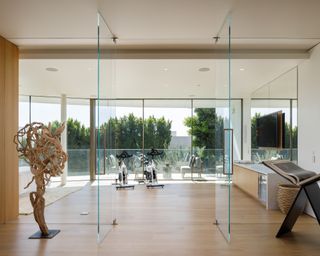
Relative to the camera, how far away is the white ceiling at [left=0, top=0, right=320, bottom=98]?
2.95 metres

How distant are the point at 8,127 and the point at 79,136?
178 inches

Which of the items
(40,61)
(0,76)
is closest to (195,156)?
(40,61)

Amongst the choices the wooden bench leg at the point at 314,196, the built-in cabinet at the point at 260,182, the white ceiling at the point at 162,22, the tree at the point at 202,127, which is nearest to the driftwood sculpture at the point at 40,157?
the white ceiling at the point at 162,22

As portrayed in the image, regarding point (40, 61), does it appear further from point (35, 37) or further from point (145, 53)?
point (145, 53)

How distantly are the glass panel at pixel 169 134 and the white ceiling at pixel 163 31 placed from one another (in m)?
3.18

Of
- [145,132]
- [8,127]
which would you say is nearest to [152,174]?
[145,132]

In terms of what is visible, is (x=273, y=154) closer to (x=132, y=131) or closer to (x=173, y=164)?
(x=173, y=164)

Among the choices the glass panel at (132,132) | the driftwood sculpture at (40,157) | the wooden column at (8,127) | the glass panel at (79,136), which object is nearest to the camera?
the driftwood sculpture at (40,157)

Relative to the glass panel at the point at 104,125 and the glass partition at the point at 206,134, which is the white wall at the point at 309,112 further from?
the glass partition at the point at 206,134

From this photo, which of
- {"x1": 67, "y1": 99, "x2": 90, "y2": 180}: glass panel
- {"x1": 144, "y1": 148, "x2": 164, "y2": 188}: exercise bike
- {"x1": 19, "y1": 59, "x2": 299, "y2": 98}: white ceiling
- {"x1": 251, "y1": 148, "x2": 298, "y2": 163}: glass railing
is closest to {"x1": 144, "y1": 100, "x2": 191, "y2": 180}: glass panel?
{"x1": 144, "y1": 148, "x2": 164, "y2": 188}: exercise bike

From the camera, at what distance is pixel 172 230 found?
3.66 meters

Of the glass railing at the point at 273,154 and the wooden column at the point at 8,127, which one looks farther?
the glass railing at the point at 273,154

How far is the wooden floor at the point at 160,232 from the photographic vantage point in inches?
119

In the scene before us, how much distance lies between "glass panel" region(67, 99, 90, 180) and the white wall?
6096 mm
